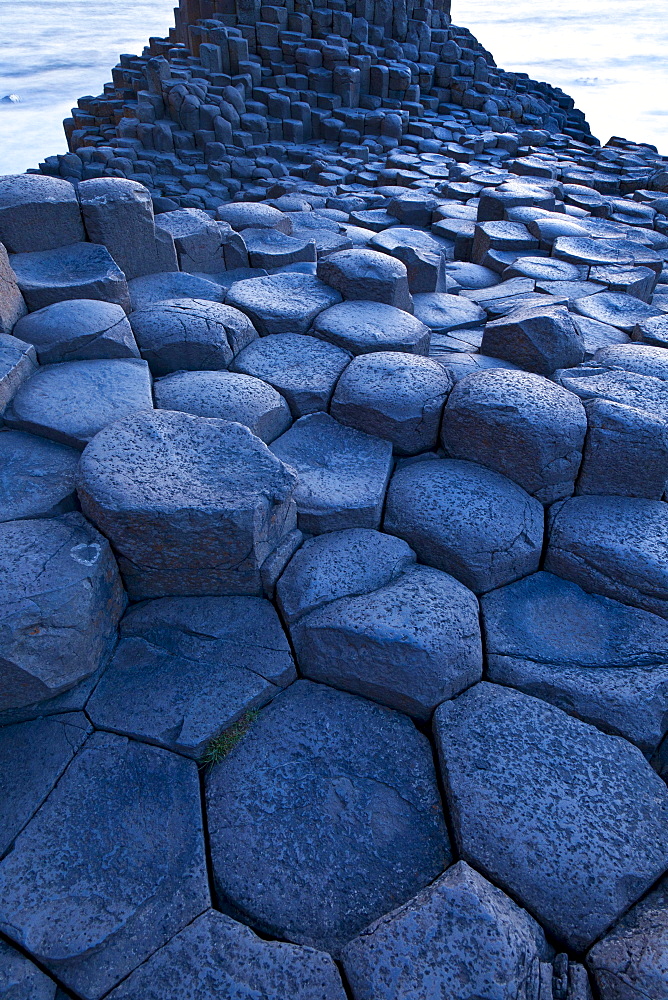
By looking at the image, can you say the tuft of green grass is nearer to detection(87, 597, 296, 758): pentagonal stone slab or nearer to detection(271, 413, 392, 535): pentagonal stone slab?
detection(87, 597, 296, 758): pentagonal stone slab

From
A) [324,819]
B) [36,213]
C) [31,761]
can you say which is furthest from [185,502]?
[36,213]

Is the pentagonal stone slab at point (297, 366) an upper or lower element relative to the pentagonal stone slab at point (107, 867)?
upper

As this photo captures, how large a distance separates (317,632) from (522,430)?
1004 millimetres

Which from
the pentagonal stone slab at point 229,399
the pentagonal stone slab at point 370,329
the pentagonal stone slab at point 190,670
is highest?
the pentagonal stone slab at point 370,329

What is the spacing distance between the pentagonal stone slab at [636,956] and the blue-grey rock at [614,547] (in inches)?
35.6

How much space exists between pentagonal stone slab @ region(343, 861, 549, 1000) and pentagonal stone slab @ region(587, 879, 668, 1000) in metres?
0.13

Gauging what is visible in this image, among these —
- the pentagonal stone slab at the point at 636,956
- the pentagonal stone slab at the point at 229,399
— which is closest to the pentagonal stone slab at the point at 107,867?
the pentagonal stone slab at the point at 636,956

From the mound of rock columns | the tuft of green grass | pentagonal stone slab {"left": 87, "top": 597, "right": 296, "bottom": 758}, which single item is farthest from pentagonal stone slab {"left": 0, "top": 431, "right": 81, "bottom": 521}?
the tuft of green grass

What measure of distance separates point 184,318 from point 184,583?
1.24 m

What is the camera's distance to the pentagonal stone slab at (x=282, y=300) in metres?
2.94

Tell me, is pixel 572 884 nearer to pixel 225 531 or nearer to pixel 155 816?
pixel 155 816

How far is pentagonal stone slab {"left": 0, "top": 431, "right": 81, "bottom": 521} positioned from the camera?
1.95 meters

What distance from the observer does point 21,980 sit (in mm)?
1351

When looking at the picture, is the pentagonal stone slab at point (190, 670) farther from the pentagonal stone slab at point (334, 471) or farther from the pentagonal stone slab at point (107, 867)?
the pentagonal stone slab at point (334, 471)
